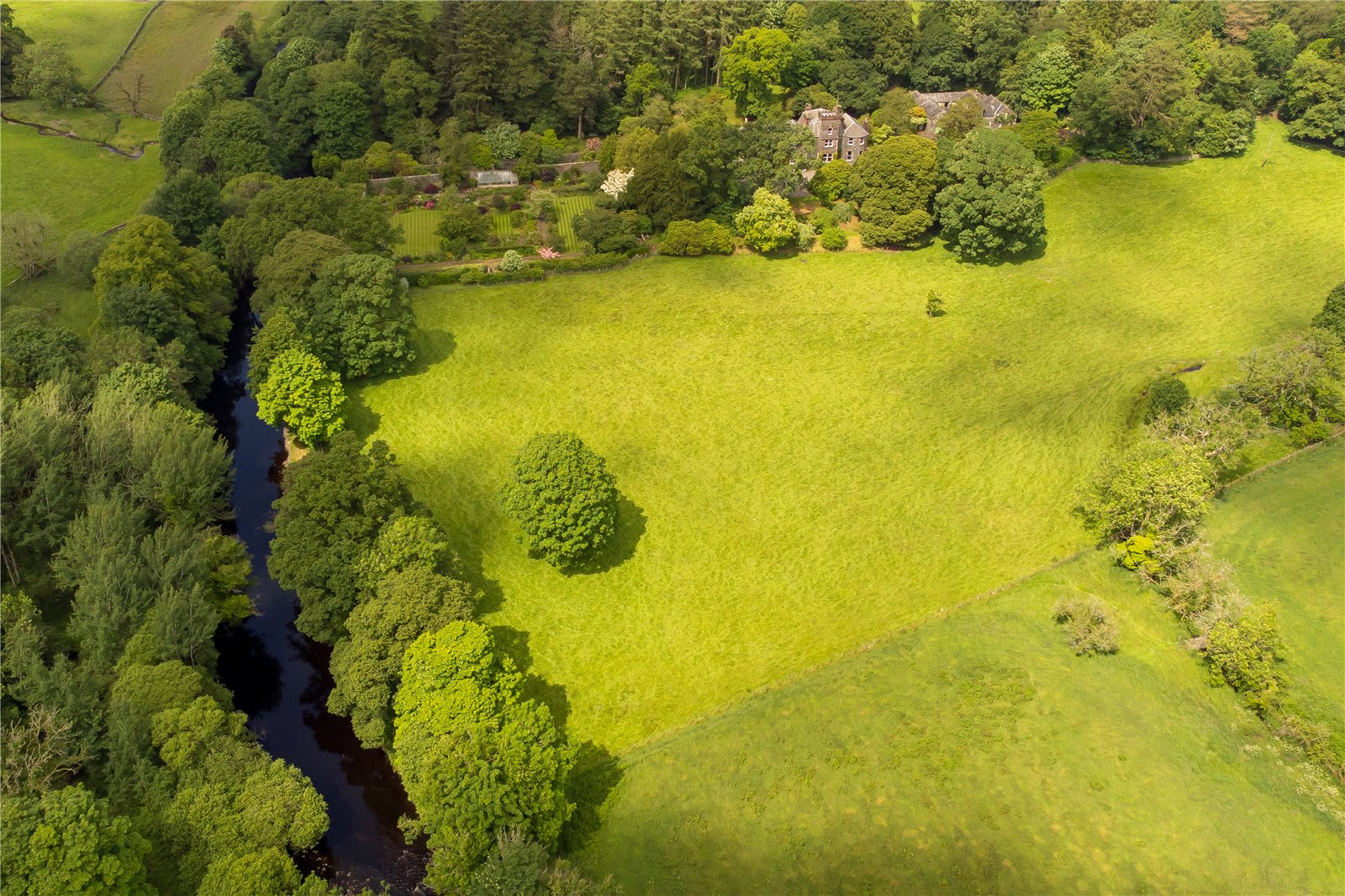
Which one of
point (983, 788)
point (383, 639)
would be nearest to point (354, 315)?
point (383, 639)

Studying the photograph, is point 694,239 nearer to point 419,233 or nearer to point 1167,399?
point 419,233

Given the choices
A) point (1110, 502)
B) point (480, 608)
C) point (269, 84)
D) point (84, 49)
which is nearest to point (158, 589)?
point (480, 608)

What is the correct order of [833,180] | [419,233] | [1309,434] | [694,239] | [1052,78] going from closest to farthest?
1. [1309,434]
2. [694,239]
3. [419,233]
4. [833,180]
5. [1052,78]

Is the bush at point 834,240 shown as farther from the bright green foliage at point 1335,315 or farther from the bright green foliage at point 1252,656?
the bright green foliage at point 1252,656

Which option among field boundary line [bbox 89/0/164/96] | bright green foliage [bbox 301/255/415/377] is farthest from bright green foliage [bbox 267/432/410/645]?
field boundary line [bbox 89/0/164/96]

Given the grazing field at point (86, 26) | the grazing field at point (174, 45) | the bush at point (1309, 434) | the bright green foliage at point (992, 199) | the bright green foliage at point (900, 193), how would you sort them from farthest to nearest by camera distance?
the grazing field at point (86, 26)
the grazing field at point (174, 45)
the bright green foliage at point (900, 193)
the bright green foliage at point (992, 199)
the bush at point (1309, 434)

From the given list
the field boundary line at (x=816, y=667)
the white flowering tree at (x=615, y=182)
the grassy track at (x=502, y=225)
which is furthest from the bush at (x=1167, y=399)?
the grassy track at (x=502, y=225)

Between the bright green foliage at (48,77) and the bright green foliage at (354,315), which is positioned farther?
the bright green foliage at (48,77)

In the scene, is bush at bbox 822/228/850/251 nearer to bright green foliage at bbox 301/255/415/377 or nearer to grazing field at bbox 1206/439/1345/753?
grazing field at bbox 1206/439/1345/753
